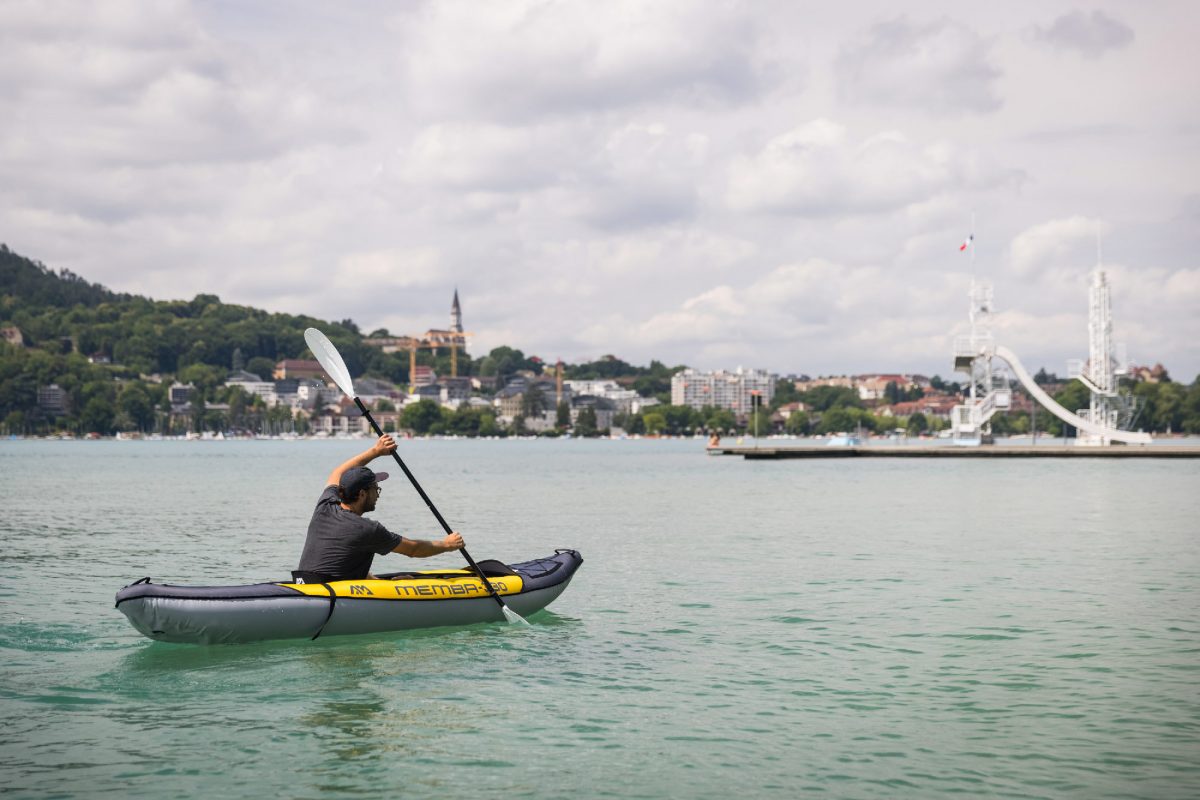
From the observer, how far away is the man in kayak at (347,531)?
14039 millimetres

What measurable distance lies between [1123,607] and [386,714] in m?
12.5

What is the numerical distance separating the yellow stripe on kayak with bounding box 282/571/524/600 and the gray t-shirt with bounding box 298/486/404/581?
0.64 feet

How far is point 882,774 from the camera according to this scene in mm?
9781

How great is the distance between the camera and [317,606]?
14094 millimetres

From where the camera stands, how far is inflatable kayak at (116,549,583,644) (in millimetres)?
13422

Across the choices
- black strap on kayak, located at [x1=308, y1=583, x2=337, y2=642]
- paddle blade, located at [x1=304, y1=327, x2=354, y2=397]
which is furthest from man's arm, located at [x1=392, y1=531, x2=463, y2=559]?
paddle blade, located at [x1=304, y1=327, x2=354, y2=397]

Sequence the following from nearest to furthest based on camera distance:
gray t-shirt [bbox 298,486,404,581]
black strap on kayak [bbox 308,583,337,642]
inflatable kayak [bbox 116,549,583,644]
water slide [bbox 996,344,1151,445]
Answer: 1. inflatable kayak [bbox 116,549,583,644]
2. gray t-shirt [bbox 298,486,404,581]
3. black strap on kayak [bbox 308,583,337,642]
4. water slide [bbox 996,344,1151,445]

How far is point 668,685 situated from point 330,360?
8.17m

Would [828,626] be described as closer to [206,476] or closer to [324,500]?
[324,500]

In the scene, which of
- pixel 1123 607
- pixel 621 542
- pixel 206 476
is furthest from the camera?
pixel 206 476

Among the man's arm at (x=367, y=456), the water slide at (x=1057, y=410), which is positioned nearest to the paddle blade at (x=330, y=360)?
the man's arm at (x=367, y=456)

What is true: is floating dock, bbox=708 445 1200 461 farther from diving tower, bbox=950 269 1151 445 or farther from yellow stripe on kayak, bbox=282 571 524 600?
yellow stripe on kayak, bbox=282 571 524 600

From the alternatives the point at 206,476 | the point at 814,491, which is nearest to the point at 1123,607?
the point at 814,491

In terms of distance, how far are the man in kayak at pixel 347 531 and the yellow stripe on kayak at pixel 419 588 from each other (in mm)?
172
